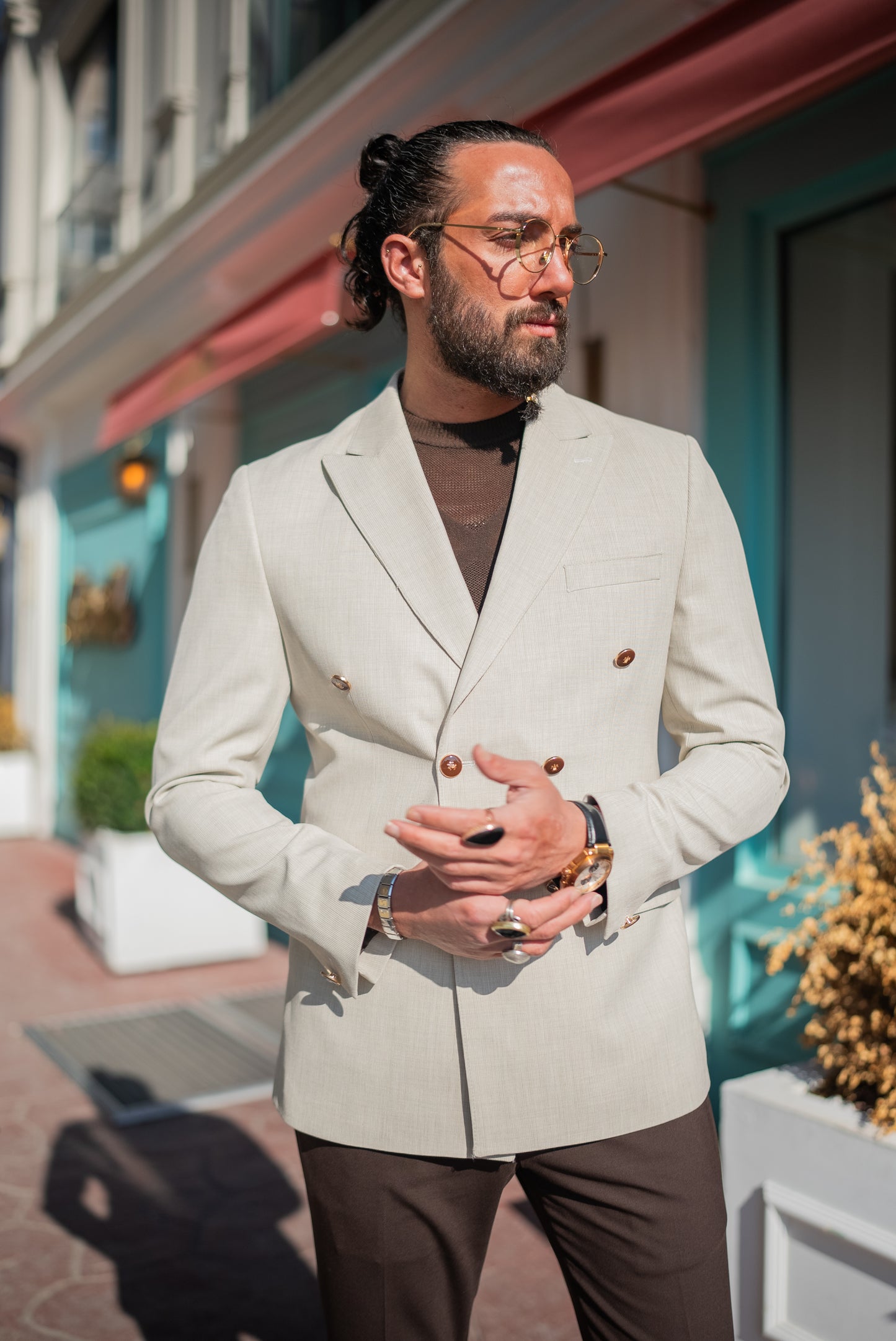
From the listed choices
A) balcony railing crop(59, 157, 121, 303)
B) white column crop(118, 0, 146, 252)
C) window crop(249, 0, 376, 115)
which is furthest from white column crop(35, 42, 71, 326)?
window crop(249, 0, 376, 115)

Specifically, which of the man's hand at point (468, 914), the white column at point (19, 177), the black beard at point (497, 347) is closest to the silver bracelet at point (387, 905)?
the man's hand at point (468, 914)

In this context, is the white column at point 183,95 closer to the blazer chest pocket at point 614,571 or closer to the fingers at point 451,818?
the blazer chest pocket at point 614,571

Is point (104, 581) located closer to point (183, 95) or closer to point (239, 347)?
point (183, 95)

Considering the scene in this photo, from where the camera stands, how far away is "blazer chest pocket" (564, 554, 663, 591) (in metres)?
1.65

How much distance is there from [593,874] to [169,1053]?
160 inches

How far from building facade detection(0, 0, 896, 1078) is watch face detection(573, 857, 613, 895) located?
2.22 metres

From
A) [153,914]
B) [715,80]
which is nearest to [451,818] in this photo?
[715,80]

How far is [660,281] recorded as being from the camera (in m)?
4.11

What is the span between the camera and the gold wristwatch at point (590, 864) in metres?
1.48

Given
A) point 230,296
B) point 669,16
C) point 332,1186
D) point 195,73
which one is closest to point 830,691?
point 669,16

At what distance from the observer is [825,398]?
166 inches

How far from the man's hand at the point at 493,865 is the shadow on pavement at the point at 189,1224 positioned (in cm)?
Result: 209

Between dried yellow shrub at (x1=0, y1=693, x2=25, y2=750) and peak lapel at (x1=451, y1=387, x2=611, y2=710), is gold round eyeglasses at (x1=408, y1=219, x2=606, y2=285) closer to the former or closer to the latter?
peak lapel at (x1=451, y1=387, x2=611, y2=710)

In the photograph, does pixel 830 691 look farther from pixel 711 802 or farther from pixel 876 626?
pixel 711 802
